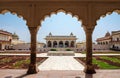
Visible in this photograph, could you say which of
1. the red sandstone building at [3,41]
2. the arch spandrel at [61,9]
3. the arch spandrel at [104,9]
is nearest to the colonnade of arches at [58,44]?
the red sandstone building at [3,41]

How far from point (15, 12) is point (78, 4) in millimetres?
2989

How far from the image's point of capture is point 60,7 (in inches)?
324

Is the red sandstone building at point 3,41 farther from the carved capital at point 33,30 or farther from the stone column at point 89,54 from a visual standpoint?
the stone column at point 89,54

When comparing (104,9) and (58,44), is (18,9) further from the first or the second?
(58,44)

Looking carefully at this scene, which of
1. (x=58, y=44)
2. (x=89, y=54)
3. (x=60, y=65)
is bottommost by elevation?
(x=60, y=65)

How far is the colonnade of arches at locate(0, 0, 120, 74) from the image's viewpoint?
26.8 feet

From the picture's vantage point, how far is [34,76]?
23.9 feet

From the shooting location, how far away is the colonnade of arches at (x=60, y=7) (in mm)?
8180

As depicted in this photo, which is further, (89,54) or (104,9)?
(89,54)

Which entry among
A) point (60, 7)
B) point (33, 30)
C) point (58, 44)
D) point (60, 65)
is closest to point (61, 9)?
point (60, 7)

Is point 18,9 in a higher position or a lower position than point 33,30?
higher

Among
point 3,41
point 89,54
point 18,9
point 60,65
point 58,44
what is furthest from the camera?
point 58,44

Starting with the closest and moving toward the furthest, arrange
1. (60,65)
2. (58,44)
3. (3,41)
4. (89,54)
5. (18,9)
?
(18,9)
(89,54)
(60,65)
(3,41)
(58,44)

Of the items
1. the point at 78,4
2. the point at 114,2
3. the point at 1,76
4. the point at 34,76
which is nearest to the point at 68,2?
the point at 78,4
